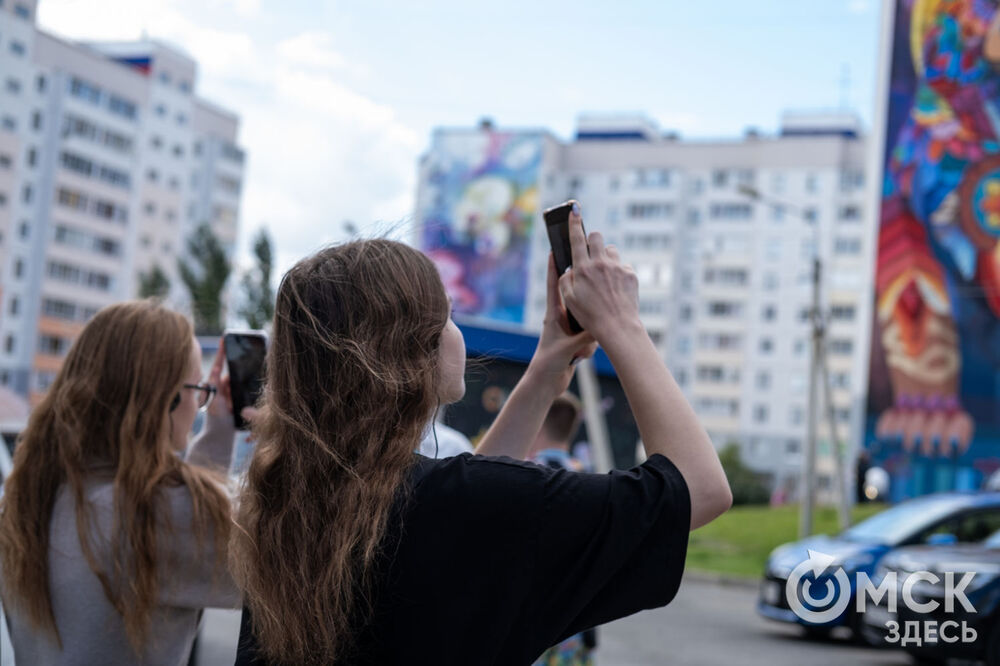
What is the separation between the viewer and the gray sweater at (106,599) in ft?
8.47

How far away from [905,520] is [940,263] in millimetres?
32538

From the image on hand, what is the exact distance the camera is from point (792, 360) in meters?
88.1

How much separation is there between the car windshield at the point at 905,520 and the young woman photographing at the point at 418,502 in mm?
11519

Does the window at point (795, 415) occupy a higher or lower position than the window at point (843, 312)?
lower

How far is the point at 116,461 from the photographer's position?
2.72 m

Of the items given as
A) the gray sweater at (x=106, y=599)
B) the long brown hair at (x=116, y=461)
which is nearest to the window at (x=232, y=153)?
the long brown hair at (x=116, y=461)

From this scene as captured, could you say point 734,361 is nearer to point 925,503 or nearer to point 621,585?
point 925,503

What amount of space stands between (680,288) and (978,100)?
5003 cm

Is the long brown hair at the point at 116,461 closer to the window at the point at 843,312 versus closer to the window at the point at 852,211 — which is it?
the window at the point at 843,312

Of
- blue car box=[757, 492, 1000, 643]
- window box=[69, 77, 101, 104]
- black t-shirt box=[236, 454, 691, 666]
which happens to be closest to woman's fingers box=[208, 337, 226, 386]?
black t-shirt box=[236, 454, 691, 666]

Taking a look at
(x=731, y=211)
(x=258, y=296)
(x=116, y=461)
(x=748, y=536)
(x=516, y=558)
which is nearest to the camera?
(x=516, y=558)

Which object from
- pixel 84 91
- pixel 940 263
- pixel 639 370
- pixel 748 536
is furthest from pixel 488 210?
pixel 639 370

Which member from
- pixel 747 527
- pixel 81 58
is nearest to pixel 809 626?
pixel 747 527

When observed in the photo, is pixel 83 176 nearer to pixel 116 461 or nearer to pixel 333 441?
pixel 116 461
